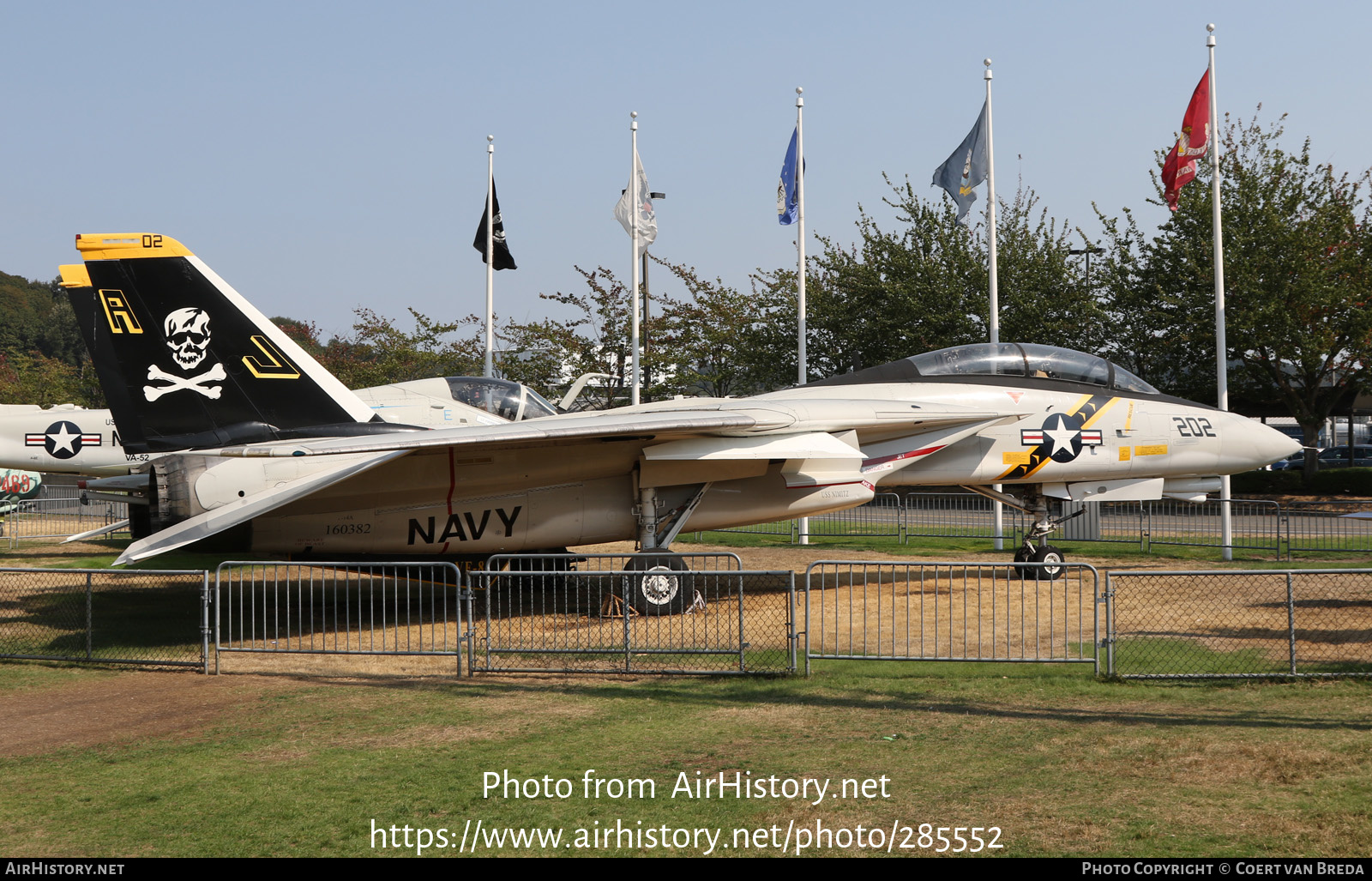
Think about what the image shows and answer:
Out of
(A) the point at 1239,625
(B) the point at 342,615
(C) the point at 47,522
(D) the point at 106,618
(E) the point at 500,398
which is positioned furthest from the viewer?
(C) the point at 47,522

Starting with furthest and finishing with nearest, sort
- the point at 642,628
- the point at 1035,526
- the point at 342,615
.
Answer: the point at 1035,526 → the point at 342,615 → the point at 642,628

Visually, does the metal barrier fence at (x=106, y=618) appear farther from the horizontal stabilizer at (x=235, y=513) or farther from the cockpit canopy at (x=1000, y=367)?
the cockpit canopy at (x=1000, y=367)

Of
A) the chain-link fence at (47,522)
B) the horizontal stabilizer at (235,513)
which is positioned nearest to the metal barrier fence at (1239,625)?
the horizontal stabilizer at (235,513)

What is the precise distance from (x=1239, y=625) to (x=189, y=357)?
12738mm

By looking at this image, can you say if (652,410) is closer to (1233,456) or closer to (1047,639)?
(1047,639)

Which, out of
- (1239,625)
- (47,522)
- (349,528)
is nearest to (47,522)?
(47,522)

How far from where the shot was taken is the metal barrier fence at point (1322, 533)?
18094 mm

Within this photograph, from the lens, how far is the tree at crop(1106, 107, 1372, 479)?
1219 inches

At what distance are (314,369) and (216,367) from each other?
1.15 metres

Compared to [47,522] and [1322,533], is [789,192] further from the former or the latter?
[47,522]

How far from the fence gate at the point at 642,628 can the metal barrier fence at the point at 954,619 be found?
0.54 m

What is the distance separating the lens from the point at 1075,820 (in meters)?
5.22

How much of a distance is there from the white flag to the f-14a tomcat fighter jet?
10.4m

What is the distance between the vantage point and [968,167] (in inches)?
773
